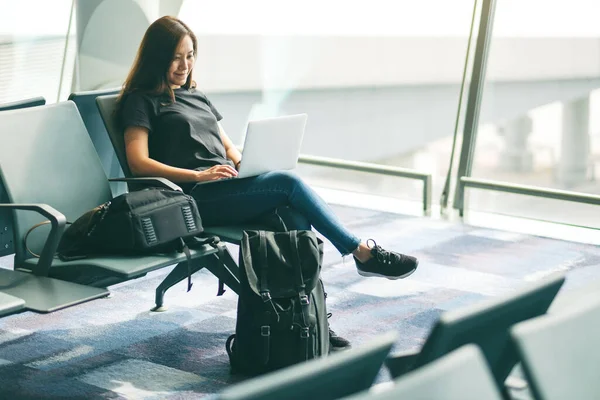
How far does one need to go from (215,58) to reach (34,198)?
150 inches

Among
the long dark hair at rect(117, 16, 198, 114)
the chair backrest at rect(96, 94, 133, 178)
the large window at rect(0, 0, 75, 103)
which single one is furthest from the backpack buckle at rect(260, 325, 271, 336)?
the large window at rect(0, 0, 75, 103)

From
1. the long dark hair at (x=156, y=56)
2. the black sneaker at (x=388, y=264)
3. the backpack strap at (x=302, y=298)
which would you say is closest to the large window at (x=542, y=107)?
the black sneaker at (x=388, y=264)

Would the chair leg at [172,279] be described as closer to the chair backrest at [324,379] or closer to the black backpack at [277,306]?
the black backpack at [277,306]

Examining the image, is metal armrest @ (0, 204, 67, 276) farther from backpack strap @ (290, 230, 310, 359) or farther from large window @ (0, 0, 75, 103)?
large window @ (0, 0, 75, 103)

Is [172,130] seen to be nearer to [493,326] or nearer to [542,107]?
[493,326]

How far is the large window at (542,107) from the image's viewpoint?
5.80 meters

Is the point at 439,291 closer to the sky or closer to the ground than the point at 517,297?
closer to the ground

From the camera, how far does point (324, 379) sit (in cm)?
155

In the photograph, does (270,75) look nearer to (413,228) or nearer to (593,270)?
(413,228)

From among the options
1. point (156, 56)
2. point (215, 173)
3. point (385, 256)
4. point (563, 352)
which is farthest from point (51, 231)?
point (563, 352)

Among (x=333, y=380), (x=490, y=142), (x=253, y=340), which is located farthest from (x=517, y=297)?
(x=490, y=142)

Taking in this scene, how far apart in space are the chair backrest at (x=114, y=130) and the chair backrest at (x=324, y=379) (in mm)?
2358

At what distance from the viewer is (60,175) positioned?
11.9 ft

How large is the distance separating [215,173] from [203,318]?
632mm
